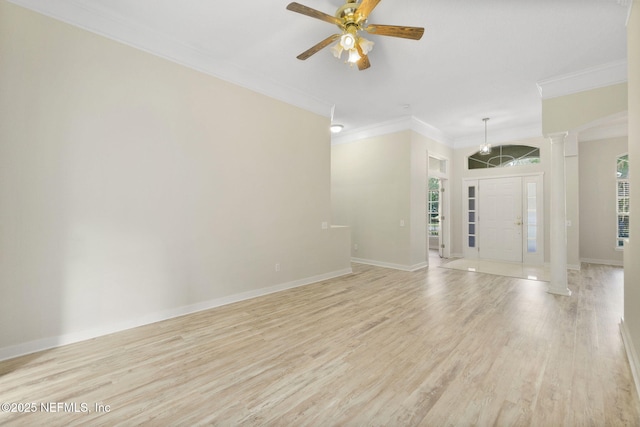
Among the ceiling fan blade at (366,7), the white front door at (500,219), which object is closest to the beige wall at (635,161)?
the ceiling fan blade at (366,7)

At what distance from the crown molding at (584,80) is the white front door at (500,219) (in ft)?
10.5

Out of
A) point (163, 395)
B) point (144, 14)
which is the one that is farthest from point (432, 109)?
point (163, 395)

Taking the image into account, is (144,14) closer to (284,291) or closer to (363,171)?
(284,291)

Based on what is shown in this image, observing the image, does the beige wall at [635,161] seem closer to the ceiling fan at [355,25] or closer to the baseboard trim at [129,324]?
the ceiling fan at [355,25]

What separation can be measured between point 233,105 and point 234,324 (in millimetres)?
2848

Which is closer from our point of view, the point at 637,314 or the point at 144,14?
the point at 637,314

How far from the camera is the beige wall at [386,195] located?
6141 millimetres

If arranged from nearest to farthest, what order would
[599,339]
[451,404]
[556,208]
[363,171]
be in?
[451,404]
[599,339]
[556,208]
[363,171]

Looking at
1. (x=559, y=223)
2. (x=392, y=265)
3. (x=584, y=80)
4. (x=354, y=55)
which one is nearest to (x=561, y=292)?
A: (x=559, y=223)

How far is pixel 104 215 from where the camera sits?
2896 millimetres

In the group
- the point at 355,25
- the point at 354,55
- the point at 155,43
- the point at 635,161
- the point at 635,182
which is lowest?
the point at 635,182

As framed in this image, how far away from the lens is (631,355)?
234 cm

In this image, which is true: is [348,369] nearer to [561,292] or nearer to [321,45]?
[321,45]

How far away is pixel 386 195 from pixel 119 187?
5.00m
